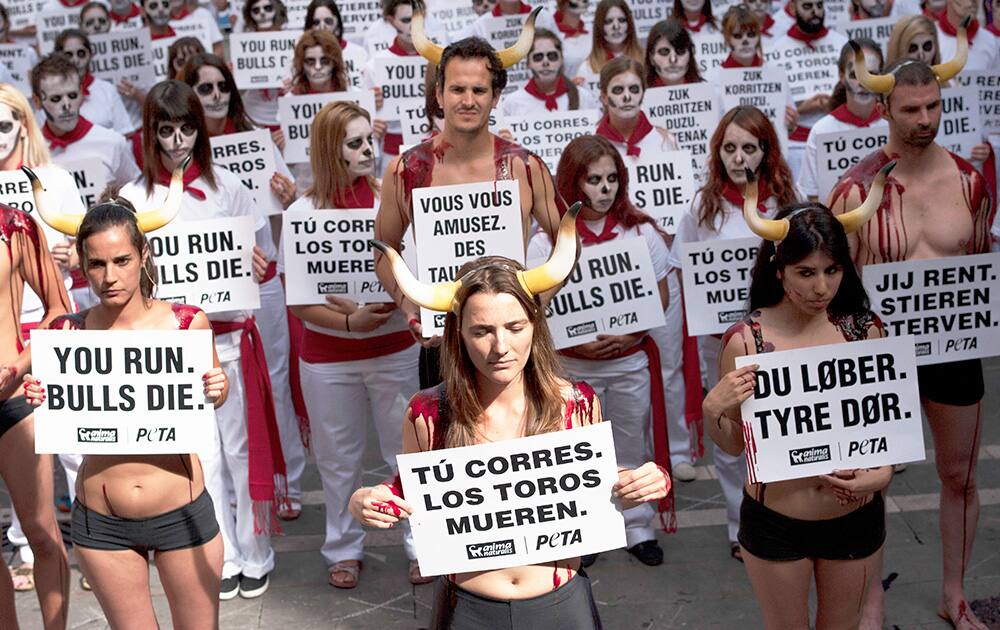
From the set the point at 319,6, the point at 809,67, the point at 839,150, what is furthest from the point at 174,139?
the point at 809,67

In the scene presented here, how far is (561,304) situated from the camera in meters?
6.26

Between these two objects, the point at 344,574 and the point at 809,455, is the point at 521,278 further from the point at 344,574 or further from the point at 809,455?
the point at 344,574

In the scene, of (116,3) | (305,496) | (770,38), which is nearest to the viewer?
(305,496)

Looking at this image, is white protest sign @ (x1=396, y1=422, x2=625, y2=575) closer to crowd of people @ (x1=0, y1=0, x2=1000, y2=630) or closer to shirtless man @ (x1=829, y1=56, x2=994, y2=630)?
crowd of people @ (x1=0, y1=0, x2=1000, y2=630)

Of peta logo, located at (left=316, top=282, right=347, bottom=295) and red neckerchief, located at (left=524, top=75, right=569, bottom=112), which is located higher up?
red neckerchief, located at (left=524, top=75, right=569, bottom=112)

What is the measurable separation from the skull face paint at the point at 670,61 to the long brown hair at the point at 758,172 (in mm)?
2702

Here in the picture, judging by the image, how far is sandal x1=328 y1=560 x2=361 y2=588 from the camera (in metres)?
6.47

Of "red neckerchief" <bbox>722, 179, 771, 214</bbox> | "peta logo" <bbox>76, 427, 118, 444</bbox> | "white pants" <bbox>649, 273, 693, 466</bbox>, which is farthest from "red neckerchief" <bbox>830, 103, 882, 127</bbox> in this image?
"peta logo" <bbox>76, 427, 118, 444</bbox>

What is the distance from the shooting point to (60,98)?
8.17 meters

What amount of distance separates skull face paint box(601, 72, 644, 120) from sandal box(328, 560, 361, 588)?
327cm

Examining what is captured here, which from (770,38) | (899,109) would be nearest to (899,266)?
(899,109)

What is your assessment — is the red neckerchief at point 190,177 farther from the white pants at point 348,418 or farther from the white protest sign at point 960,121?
the white protest sign at point 960,121

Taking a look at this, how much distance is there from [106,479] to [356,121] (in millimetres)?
2491

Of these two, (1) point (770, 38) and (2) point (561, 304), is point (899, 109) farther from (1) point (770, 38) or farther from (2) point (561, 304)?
(1) point (770, 38)
